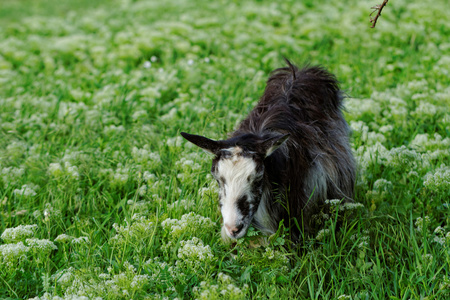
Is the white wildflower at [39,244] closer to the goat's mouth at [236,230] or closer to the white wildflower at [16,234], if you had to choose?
the white wildflower at [16,234]

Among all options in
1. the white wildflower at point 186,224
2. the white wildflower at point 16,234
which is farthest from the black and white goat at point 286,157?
the white wildflower at point 16,234

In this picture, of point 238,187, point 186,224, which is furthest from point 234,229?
point 186,224

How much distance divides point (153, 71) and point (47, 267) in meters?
4.55

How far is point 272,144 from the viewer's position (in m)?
3.27

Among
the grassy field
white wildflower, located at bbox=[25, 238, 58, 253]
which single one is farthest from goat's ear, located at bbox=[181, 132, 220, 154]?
white wildflower, located at bbox=[25, 238, 58, 253]

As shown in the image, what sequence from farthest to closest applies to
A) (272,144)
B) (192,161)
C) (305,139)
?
(192,161) → (305,139) → (272,144)

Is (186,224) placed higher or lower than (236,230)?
lower

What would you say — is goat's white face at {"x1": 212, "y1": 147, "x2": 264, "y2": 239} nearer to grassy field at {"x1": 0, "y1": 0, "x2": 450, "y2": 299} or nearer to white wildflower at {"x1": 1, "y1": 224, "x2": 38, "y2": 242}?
grassy field at {"x1": 0, "y1": 0, "x2": 450, "y2": 299}

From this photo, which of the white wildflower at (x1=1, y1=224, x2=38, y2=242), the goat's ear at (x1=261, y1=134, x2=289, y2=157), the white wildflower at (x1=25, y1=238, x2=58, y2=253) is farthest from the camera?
the white wildflower at (x1=1, y1=224, x2=38, y2=242)

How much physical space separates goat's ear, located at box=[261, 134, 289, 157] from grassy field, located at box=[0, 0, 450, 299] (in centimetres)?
65

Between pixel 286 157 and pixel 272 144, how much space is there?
1.21ft

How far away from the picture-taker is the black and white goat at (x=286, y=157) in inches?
128

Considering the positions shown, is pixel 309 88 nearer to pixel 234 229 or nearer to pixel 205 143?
pixel 205 143

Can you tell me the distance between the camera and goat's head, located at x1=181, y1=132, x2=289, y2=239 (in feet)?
10.5
